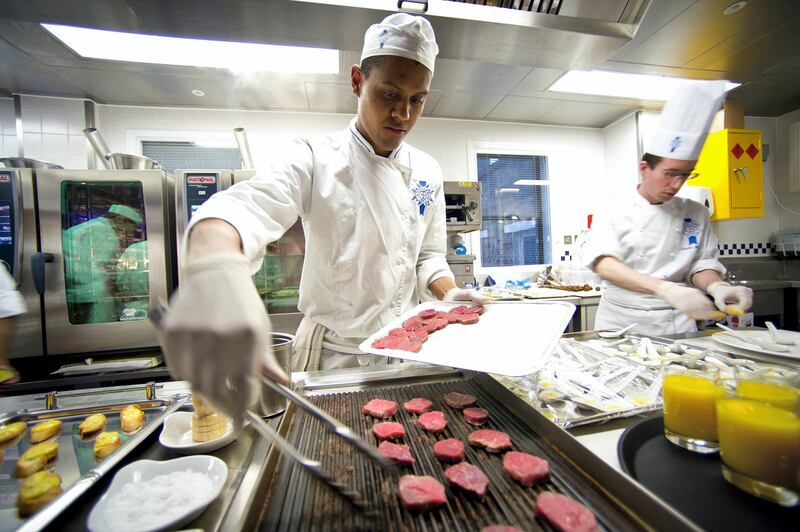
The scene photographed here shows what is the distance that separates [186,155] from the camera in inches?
149

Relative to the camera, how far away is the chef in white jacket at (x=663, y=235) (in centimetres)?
192

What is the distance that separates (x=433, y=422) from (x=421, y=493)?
0.23 m

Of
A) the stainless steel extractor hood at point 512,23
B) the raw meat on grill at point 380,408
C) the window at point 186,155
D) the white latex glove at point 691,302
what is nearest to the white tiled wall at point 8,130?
the window at point 186,155

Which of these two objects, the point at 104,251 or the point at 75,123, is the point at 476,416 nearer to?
the point at 104,251

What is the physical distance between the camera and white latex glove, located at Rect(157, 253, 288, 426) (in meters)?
0.44

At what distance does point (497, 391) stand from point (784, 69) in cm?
478

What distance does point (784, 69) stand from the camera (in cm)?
322

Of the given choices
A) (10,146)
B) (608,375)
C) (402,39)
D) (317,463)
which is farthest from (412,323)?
(10,146)

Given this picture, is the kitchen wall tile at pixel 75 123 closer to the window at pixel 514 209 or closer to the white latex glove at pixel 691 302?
the window at pixel 514 209

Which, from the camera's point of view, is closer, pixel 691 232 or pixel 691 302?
pixel 691 302

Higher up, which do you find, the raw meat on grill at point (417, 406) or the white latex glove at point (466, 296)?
the white latex glove at point (466, 296)

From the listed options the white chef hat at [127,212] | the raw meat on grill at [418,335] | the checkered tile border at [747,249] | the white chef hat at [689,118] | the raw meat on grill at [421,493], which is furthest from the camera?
the checkered tile border at [747,249]

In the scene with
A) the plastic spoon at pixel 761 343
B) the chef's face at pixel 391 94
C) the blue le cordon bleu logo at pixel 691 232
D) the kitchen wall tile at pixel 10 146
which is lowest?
the plastic spoon at pixel 761 343

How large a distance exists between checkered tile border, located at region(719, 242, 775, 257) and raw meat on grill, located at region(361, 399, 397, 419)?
5.72 m
